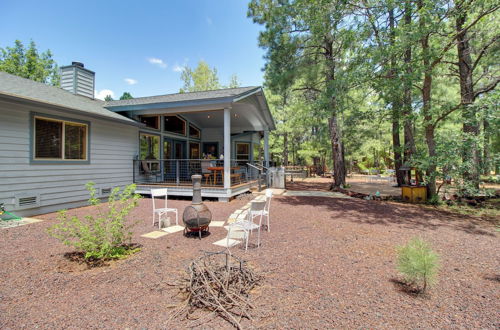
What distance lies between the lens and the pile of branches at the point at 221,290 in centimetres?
213

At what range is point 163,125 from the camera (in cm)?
1030

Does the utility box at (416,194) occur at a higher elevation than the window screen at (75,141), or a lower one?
lower

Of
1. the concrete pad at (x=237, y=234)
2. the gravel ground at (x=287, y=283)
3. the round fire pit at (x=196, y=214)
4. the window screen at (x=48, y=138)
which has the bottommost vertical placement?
the gravel ground at (x=287, y=283)

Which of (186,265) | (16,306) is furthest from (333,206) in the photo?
(16,306)

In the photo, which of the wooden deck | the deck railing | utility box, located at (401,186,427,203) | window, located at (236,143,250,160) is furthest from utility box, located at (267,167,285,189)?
utility box, located at (401,186,427,203)

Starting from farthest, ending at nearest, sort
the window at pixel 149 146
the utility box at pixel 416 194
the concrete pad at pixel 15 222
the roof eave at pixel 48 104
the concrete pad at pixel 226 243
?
the window at pixel 149 146, the utility box at pixel 416 194, the roof eave at pixel 48 104, the concrete pad at pixel 15 222, the concrete pad at pixel 226 243

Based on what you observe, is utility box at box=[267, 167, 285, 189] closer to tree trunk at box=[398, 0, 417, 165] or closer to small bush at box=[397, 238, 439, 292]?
tree trunk at box=[398, 0, 417, 165]

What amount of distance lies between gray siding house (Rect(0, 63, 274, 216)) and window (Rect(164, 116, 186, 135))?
0.05 meters

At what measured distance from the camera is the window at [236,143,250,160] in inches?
530

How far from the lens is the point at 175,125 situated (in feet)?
36.6

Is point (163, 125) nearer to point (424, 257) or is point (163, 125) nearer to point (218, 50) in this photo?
point (424, 257)

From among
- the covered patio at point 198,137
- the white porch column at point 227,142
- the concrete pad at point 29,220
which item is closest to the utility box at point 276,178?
the covered patio at point 198,137

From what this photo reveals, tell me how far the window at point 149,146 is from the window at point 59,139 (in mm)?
2349

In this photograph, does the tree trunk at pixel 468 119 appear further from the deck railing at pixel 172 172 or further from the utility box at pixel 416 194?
the deck railing at pixel 172 172
